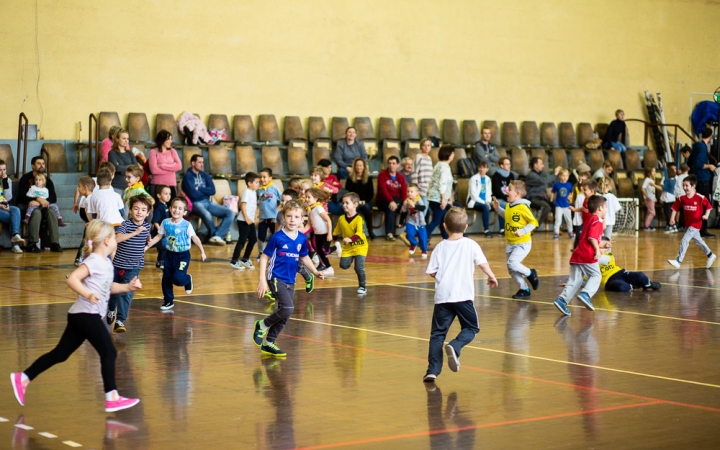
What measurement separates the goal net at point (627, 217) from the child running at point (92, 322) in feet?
60.2

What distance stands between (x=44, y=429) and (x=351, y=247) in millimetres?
6745

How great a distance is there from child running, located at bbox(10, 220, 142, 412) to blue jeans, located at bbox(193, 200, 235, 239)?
38.0ft

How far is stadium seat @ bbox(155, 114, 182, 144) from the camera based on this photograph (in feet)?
63.1

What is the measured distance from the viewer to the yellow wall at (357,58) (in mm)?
18422

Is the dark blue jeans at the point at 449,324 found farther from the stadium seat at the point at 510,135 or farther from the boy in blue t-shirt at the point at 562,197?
the stadium seat at the point at 510,135

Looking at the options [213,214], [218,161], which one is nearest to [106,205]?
[213,214]

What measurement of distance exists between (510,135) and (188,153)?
337 inches

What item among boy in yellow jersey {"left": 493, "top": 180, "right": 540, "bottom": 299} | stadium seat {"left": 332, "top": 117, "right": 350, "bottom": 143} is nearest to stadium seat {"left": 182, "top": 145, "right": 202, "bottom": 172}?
A: stadium seat {"left": 332, "top": 117, "right": 350, "bottom": 143}

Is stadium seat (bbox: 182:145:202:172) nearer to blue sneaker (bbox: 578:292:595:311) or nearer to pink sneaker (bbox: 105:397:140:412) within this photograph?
blue sneaker (bbox: 578:292:595:311)

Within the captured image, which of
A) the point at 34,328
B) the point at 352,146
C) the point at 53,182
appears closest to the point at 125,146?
the point at 53,182

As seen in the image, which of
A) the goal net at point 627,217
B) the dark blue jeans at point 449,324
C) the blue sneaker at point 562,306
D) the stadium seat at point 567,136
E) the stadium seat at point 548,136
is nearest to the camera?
the dark blue jeans at point 449,324

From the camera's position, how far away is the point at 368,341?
8.66m

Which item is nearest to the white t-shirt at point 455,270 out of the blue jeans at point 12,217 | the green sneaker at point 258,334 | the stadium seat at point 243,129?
the green sneaker at point 258,334

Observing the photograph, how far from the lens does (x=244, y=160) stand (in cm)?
1958
